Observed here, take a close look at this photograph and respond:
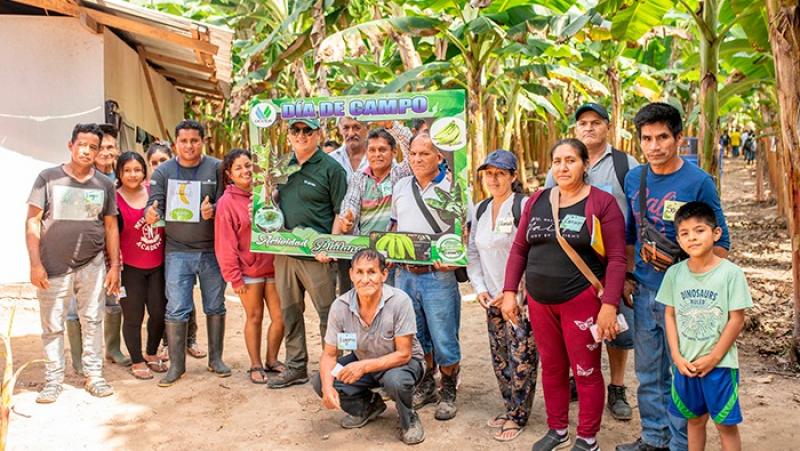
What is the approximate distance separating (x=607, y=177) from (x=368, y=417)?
203 cm

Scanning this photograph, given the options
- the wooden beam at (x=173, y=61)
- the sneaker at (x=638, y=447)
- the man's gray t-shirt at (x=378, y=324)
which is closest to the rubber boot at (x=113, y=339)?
the man's gray t-shirt at (x=378, y=324)

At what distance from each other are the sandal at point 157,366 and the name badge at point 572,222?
134 inches

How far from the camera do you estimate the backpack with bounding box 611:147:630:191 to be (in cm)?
378

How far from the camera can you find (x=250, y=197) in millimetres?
4910

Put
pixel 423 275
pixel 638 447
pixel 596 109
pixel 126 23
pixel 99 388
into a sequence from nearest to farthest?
pixel 638 447 < pixel 596 109 < pixel 423 275 < pixel 99 388 < pixel 126 23

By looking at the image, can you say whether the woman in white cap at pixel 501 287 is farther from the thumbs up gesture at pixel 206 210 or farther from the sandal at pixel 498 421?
the thumbs up gesture at pixel 206 210

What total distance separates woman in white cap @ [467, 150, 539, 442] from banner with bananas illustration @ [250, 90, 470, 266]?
142 mm

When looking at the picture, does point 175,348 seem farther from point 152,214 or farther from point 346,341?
point 346,341

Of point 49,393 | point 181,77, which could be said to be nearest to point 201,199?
point 49,393

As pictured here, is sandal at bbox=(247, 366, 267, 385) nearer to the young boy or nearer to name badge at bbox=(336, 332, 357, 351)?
name badge at bbox=(336, 332, 357, 351)

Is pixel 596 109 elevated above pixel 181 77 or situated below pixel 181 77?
below

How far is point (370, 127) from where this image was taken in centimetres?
440

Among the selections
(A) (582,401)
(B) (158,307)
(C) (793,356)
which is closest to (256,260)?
(B) (158,307)

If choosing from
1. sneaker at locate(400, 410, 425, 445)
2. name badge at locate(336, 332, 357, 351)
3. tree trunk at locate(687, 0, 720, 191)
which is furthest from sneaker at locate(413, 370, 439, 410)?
tree trunk at locate(687, 0, 720, 191)
